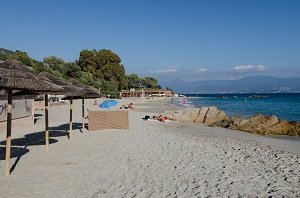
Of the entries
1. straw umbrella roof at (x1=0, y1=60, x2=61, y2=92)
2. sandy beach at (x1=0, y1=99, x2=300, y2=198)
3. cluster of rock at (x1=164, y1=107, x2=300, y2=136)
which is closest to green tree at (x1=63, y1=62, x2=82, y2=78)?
cluster of rock at (x1=164, y1=107, x2=300, y2=136)

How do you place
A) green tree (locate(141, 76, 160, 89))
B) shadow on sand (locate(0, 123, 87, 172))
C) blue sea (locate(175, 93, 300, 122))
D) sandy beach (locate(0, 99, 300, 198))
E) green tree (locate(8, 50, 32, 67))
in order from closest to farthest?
1. sandy beach (locate(0, 99, 300, 198))
2. shadow on sand (locate(0, 123, 87, 172))
3. blue sea (locate(175, 93, 300, 122))
4. green tree (locate(8, 50, 32, 67))
5. green tree (locate(141, 76, 160, 89))

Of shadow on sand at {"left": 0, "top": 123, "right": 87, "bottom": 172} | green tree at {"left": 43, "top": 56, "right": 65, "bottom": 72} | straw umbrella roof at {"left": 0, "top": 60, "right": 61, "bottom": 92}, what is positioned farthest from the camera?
green tree at {"left": 43, "top": 56, "right": 65, "bottom": 72}

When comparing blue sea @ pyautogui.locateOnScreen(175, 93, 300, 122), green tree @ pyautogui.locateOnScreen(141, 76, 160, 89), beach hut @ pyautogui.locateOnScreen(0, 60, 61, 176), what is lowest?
blue sea @ pyautogui.locateOnScreen(175, 93, 300, 122)

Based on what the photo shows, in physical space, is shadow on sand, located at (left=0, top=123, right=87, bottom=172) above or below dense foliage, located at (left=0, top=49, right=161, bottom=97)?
below

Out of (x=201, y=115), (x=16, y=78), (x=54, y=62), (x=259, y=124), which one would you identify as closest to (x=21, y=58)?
(x=54, y=62)

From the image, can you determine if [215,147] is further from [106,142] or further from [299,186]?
[299,186]

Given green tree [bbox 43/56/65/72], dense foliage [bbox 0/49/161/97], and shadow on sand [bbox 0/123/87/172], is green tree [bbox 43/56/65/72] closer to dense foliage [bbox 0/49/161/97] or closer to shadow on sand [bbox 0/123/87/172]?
dense foliage [bbox 0/49/161/97]

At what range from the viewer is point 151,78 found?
438 feet

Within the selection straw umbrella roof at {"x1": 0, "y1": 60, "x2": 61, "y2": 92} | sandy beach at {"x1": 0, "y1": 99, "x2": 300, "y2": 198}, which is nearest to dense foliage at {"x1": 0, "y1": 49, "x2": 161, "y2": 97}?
sandy beach at {"x1": 0, "y1": 99, "x2": 300, "y2": 198}

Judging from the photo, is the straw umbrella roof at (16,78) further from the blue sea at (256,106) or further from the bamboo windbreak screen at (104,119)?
the blue sea at (256,106)

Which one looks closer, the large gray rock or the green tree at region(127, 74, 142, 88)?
the large gray rock

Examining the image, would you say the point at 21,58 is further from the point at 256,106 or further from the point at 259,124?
the point at 259,124

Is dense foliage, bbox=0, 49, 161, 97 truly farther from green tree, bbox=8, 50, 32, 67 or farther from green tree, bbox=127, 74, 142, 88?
green tree, bbox=127, 74, 142, 88

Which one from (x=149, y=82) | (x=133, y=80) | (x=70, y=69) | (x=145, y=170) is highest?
(x=70, y=69)
